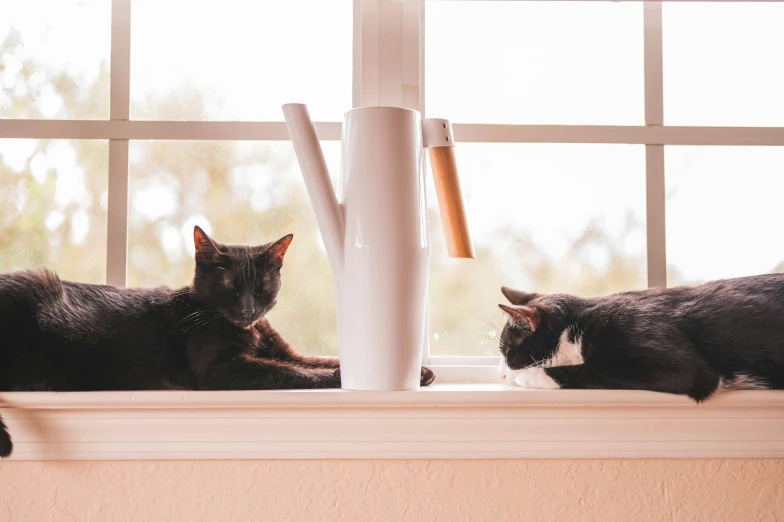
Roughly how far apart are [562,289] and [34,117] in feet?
3.14

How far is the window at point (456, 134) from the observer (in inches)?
43.4

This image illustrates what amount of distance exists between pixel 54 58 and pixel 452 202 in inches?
29.2

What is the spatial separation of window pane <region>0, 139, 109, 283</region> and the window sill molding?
32 centimetres

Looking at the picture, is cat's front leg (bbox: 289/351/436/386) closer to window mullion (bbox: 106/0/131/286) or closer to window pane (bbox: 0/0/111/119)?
window mullion (bbox: 106/0/131/286)

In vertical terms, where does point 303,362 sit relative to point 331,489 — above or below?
above

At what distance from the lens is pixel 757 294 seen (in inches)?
39.3

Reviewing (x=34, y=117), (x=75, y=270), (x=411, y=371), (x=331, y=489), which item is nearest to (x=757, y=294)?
(x=411, y=371)

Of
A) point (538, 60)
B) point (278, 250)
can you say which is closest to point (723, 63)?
point (538, 60)

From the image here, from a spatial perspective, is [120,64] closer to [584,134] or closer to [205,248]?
[205,248]

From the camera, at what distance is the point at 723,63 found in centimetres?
116

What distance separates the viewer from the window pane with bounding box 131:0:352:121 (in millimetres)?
1125

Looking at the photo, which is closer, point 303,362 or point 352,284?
point 352,284

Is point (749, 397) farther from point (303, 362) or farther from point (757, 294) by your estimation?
point (303, 362)

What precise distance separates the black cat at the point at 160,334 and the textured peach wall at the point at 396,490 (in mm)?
107
